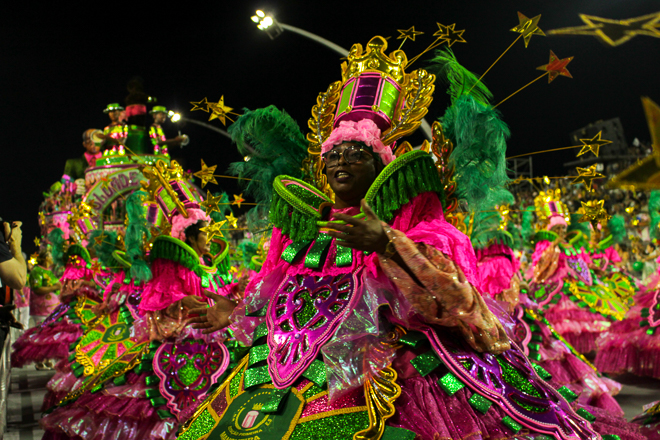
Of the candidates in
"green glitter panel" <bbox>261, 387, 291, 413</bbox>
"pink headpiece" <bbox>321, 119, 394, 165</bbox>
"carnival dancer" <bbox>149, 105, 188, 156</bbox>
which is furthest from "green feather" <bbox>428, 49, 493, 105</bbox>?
"carnival dancer" <bbox>149, 105, 188, 156</bbox>

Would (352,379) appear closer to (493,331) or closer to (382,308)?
(382,308)

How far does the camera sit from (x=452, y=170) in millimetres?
2619

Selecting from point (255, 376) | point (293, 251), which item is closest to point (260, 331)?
point (255, 376)

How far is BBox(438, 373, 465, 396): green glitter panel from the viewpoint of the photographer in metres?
2.00

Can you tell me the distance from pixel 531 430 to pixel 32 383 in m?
8.25

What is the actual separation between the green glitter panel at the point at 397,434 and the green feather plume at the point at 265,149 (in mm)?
1481

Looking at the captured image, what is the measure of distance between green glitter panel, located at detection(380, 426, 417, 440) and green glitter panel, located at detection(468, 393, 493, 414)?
0.28 m

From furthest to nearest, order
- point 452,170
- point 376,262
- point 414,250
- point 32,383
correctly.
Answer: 1. point 32,383
2. point 452,170
3. point 376,262
4. point 414,250

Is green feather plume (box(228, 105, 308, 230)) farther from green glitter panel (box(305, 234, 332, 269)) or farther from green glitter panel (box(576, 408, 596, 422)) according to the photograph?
green glitter panel (box(576, 408, 596, 422))

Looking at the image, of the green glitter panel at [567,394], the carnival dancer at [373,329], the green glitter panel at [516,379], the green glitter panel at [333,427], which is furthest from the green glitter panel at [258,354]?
the green glitter panel at [567,394]

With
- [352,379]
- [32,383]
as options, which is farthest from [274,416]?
[32,383]

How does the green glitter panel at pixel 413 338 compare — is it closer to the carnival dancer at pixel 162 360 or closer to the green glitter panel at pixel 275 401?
the green glitter panel at pixel 275 401

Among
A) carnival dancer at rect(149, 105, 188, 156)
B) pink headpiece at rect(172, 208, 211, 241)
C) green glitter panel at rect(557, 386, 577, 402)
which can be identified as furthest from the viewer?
carnival dancer at rect(149, 105, 188, 156)

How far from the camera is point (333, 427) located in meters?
1.96
